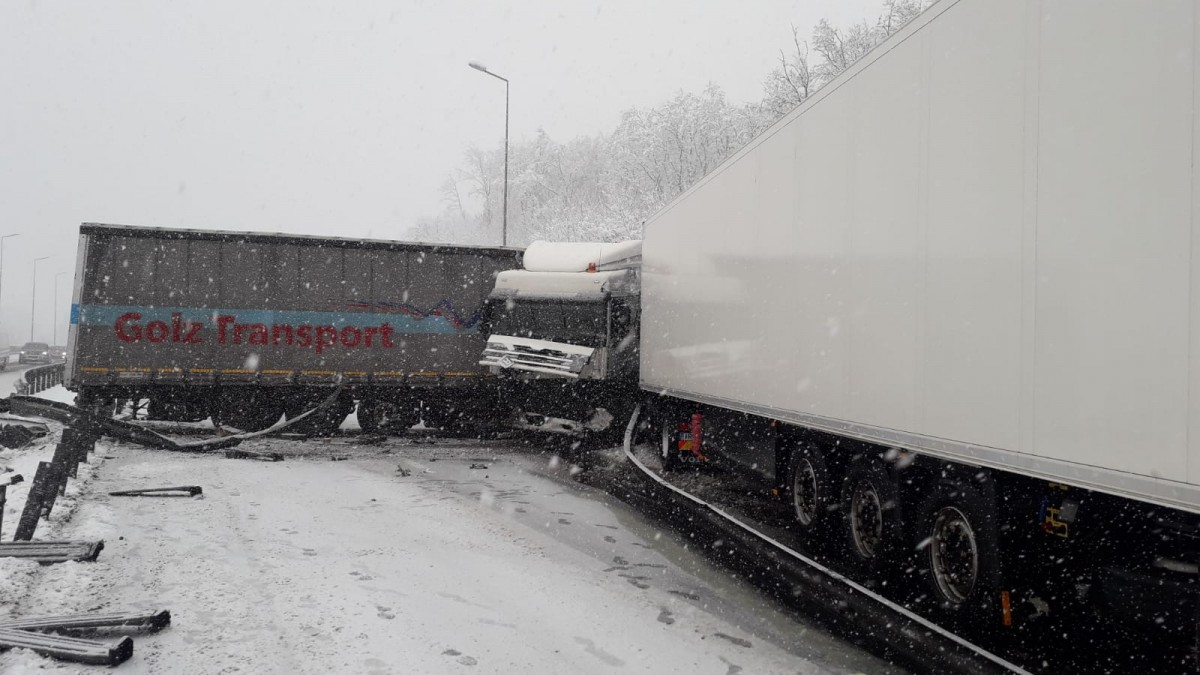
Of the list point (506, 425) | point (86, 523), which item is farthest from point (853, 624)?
point (506, 425)

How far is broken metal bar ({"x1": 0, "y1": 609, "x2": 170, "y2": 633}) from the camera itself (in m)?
5.24

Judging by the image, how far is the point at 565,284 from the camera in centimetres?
1598

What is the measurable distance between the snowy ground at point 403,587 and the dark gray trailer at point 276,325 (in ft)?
19.7

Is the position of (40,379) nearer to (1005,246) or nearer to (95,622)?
(95,622)

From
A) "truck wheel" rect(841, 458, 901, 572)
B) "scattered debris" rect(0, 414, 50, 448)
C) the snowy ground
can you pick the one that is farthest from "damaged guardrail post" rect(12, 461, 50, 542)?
"truck wheel" rect(841, 458, 901, 572)

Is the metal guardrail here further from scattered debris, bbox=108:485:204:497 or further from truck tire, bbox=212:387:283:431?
scattered debris, bbox=108:485:204:497

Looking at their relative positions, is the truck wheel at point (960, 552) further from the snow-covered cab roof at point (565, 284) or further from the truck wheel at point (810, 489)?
the snow-covered cab roof at point (565, 284)

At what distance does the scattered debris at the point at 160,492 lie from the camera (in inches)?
400

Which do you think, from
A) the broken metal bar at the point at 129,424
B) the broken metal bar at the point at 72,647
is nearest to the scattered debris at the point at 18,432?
the broken metal bar at the point at 129,424

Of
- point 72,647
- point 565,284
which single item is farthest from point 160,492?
point 565,284

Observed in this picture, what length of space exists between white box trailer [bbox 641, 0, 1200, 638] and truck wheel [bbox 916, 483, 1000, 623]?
1.37 ft

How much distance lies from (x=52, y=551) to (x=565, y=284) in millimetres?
10160

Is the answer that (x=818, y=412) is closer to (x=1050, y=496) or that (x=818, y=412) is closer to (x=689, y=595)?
(x=689, y=595)

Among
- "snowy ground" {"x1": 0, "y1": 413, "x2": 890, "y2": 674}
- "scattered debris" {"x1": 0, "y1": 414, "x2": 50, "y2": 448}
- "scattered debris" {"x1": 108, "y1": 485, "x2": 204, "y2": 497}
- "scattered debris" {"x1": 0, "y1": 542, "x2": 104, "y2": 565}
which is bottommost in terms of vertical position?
"snowy ground" {"x1": 0, "y1": 413, "x2": 890, "y2": 674}
